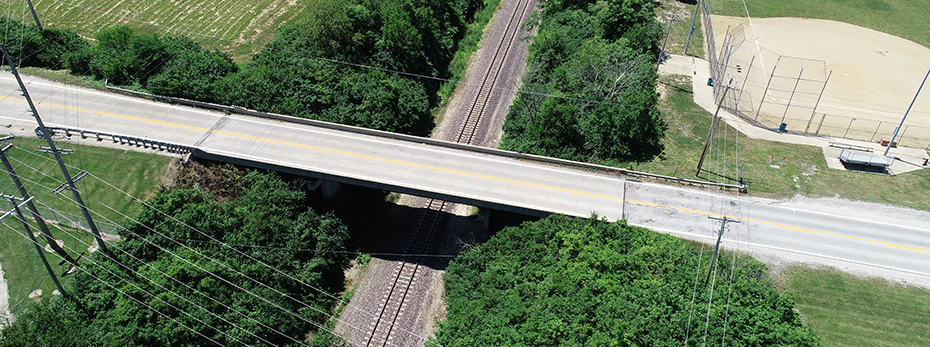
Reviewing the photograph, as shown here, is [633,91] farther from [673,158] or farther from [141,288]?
[141,288]

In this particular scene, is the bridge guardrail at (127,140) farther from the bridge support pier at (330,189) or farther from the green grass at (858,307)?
the green grass at (858,307)

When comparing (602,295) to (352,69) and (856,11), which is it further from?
(856,11)

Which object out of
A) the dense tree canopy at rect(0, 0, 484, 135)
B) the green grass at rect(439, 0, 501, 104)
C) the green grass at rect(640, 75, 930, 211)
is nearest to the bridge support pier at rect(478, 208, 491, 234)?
the dense tree canopy at rect(0, 0, 484, 135)

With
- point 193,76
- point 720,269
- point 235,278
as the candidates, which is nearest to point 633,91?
point 720,269

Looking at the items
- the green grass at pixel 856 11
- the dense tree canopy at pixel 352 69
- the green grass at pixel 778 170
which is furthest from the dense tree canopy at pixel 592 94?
the green grass at pixel 856 11

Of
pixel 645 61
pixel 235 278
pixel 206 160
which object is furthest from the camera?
pixel 645 61

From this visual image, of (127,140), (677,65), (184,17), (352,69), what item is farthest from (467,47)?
(127,140)

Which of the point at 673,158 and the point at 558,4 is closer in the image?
the point at 673,158
